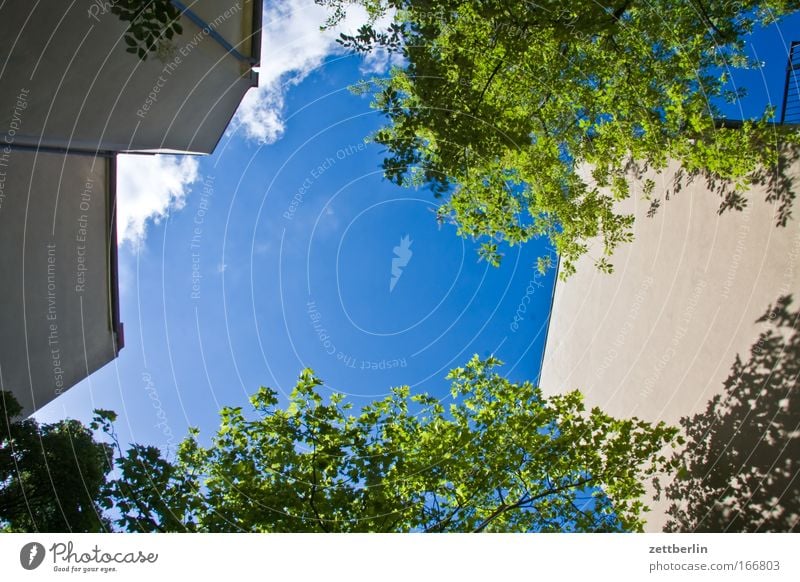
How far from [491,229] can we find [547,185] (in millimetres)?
1394

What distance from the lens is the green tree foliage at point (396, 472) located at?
6172 mm

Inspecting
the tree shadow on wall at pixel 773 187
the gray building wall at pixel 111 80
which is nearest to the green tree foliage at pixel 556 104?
the tree shadow on wall at pixel 773 187

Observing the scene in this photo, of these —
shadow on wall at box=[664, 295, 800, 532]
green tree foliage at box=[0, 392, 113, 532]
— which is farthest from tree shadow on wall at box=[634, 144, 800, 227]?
green tree foliage at box=[0, 392, 113, 532]

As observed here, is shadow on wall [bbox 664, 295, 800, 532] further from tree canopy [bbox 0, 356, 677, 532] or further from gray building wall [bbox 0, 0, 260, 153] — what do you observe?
gray building wall [bbox 0, 0, 260, 153]

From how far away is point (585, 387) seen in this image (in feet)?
29.3

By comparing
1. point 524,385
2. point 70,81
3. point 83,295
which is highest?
point 70,81

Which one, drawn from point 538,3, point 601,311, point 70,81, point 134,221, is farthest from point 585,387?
point 70,81

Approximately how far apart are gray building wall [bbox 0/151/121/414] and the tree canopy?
2.36 feet

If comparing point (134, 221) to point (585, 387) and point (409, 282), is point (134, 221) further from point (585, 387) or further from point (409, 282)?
point (585, 387)

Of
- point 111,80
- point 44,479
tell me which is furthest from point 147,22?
point 44,479

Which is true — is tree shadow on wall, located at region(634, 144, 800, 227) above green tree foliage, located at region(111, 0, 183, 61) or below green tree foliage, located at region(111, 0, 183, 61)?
below

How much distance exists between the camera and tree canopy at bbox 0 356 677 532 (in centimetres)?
585

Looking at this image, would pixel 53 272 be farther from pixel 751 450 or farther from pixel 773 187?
pixel 773 187

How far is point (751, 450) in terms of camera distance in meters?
6.35
